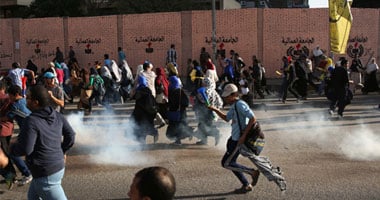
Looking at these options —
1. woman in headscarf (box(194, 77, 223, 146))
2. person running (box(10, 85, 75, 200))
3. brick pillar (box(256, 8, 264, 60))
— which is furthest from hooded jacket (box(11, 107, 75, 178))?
brick pillar (box(256, 8, 264, 60))

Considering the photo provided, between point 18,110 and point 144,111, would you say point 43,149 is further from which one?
point 144,111

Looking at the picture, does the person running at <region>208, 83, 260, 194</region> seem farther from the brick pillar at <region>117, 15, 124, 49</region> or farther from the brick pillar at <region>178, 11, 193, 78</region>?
the brick pillar at <region>117, 15, 124, 49</region>

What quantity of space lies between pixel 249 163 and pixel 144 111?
2.48 m

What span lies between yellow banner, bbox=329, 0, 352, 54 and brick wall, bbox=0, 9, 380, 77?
46.5 feet

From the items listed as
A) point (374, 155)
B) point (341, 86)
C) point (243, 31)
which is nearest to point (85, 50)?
point (243, 31)

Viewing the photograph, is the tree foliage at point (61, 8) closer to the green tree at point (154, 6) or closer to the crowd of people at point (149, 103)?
the green tree at point (154, 6)

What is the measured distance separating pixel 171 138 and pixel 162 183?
7.24 m

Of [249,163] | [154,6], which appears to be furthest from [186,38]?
[249,163]

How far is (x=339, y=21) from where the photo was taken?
10.8 m

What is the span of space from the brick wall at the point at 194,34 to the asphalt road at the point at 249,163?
1252 cm

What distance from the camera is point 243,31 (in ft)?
83.0

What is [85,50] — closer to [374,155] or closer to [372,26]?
[372,26]

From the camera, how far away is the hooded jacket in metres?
3.94

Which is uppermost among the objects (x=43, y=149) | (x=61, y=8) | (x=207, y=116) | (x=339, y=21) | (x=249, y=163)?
(x=61, y=8)
